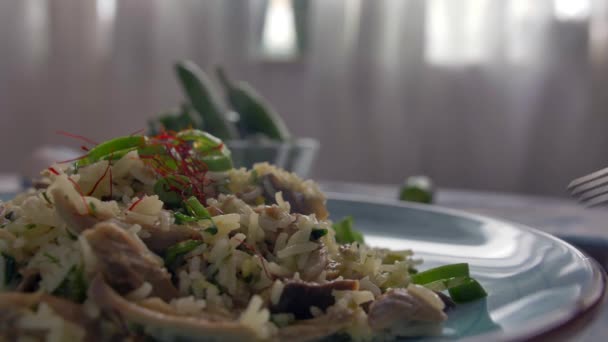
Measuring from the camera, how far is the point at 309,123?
15.1 feet

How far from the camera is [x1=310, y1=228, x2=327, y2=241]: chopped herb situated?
0.93 m

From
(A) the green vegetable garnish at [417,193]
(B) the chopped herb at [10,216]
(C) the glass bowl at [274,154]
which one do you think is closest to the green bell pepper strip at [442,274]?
(B) the chopped herb at [10,216]

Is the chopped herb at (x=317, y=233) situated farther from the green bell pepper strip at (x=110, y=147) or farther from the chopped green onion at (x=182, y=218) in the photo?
the green bell pepper strip at (x=110, y=147)

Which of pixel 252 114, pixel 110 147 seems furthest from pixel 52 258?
pixel 252 114

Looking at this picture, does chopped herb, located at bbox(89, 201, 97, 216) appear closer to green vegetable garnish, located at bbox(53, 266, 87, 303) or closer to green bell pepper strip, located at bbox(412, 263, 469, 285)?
green vegetable garnish, located at bbox(53, 266, 87, 303)

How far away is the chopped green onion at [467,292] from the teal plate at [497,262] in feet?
0.05

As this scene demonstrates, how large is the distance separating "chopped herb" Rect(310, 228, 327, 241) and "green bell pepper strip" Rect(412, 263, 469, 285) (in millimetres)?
180

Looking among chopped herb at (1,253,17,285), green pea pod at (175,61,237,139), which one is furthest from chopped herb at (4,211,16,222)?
green pea pod at (175,61,237,139)

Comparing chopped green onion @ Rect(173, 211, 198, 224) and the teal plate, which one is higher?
chopped green onion @ Rect(173, 211, 198, 224)

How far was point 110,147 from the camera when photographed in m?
1.08

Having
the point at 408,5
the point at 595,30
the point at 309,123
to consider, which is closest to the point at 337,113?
the point at 309,123

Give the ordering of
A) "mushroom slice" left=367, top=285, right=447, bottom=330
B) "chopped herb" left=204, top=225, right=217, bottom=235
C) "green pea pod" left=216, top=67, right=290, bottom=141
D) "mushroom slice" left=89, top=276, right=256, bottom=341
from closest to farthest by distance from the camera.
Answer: "mushroom slice" left=89, top=276, right=256, bottom=341
"mushroom slice" left=367, top=285, right=447, bottom=330
"chopped herb" left=204, top=225, right=217, bottom=235
"green pea pod" left=216, top=67, right=290, bottom=141

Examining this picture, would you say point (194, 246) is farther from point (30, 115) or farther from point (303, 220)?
point (30, 115)

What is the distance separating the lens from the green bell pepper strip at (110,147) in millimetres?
1063
